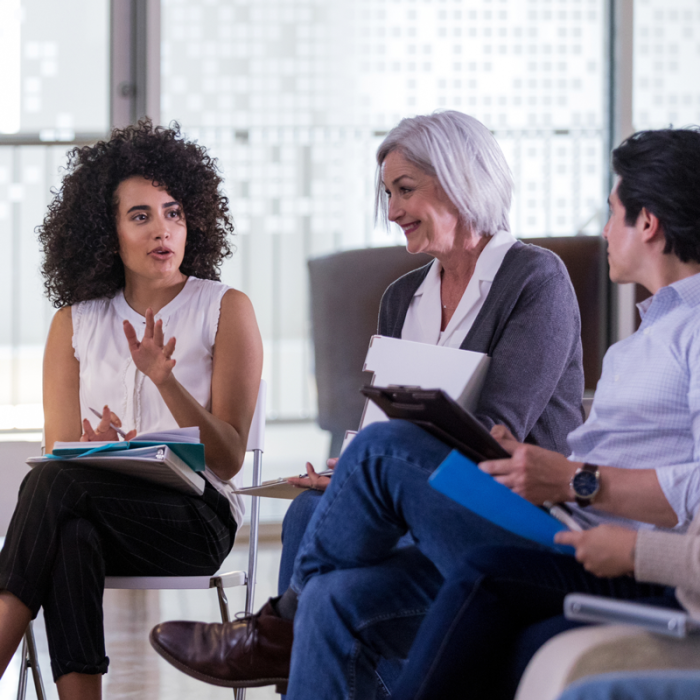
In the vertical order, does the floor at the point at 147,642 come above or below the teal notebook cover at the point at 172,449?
below

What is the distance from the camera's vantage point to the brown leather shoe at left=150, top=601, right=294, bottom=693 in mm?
1220

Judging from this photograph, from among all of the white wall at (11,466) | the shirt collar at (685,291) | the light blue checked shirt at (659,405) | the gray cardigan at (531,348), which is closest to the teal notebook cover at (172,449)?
the gray cardigan at (531,348)

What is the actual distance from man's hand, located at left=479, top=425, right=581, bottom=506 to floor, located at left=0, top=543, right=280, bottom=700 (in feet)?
3.37

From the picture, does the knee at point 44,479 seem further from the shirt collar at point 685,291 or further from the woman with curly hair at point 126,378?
the shirt collar at point 685,291

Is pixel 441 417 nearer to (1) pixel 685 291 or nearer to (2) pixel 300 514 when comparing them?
(1) pixel 685 291

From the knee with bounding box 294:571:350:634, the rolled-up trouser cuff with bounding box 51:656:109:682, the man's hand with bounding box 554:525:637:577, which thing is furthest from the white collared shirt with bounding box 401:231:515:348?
the rolled-up trouser cuff with bounding box 51:656:109:682

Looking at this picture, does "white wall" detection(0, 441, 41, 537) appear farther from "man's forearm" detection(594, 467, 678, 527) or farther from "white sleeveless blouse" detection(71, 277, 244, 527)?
"man's forearm" detection(594, 467, 678, 527)

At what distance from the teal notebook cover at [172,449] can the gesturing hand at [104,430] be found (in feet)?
0.61

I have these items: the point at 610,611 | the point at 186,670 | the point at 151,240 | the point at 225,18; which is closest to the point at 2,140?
the point at 225,18

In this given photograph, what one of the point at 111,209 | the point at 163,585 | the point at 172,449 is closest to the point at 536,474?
the point at 172,449

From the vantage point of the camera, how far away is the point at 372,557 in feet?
4.03

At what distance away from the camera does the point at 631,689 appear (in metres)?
0.79

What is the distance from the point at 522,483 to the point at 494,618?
18 cm

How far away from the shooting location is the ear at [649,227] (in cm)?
119
